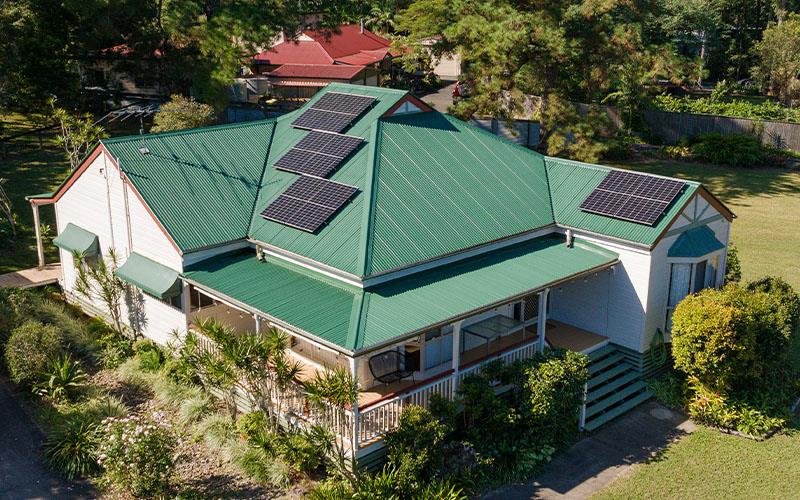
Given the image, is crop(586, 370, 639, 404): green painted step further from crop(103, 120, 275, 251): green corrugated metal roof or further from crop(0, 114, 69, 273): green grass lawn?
crop(0, 114, 69, 273): green grass lawn

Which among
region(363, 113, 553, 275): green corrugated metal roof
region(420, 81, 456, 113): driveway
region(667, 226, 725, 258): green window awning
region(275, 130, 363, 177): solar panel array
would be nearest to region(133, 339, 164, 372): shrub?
region(275, 130, 363, 177): solar panel array

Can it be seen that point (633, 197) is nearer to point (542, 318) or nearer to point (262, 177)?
point (542, 318)

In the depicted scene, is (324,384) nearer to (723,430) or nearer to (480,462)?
(480,462)

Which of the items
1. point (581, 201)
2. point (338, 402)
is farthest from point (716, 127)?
point (338, 402)

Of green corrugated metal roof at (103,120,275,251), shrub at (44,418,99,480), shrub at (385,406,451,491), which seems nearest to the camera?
shrub at (385,406,451,491)

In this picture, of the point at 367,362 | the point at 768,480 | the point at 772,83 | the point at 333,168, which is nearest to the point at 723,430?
the point at 768,480
